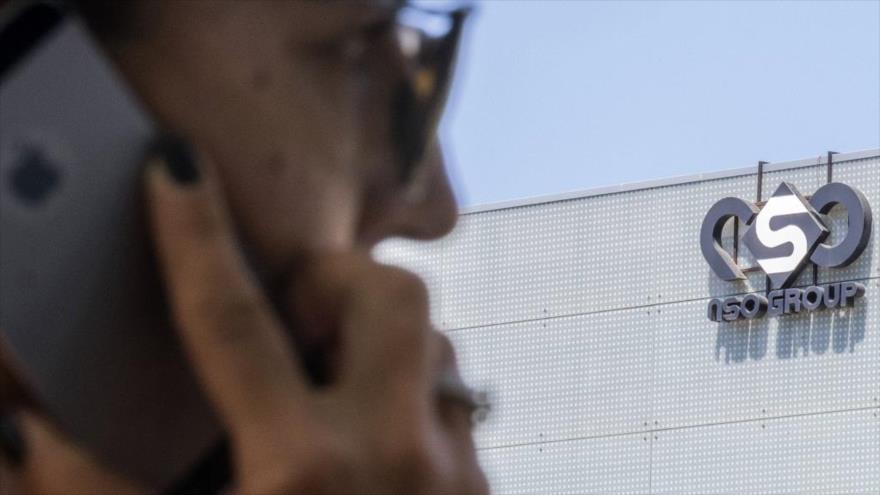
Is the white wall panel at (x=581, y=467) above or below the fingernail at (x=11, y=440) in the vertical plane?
below

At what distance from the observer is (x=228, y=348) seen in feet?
5.95

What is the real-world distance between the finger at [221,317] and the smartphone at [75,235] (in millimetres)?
61

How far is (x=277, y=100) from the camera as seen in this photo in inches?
80.4

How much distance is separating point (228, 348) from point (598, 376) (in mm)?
23024

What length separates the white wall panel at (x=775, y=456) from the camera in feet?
73.3

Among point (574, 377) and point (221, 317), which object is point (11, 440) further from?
point (574, 377)

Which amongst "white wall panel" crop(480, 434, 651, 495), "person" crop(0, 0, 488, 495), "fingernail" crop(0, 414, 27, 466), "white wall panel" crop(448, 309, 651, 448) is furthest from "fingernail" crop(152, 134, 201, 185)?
"white wall panel" crop(448, 309, 651, 448)

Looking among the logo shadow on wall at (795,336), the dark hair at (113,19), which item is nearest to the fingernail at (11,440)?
the dark hair at (113,19)

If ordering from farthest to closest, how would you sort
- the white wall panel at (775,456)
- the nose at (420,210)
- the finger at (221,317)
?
the white wall panel at (775,456) → the nose at (420,210) → the finger at (221,317)

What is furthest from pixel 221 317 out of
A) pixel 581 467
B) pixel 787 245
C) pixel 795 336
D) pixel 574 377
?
pixel 574 377

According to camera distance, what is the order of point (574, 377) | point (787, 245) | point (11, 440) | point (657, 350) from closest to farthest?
point (11, 440), point (657, 350), point (787, 245), point (574, 377)

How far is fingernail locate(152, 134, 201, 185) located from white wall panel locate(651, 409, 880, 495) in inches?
825

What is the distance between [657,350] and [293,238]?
882 inches

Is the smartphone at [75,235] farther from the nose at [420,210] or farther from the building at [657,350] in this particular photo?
the building at [657,350]
